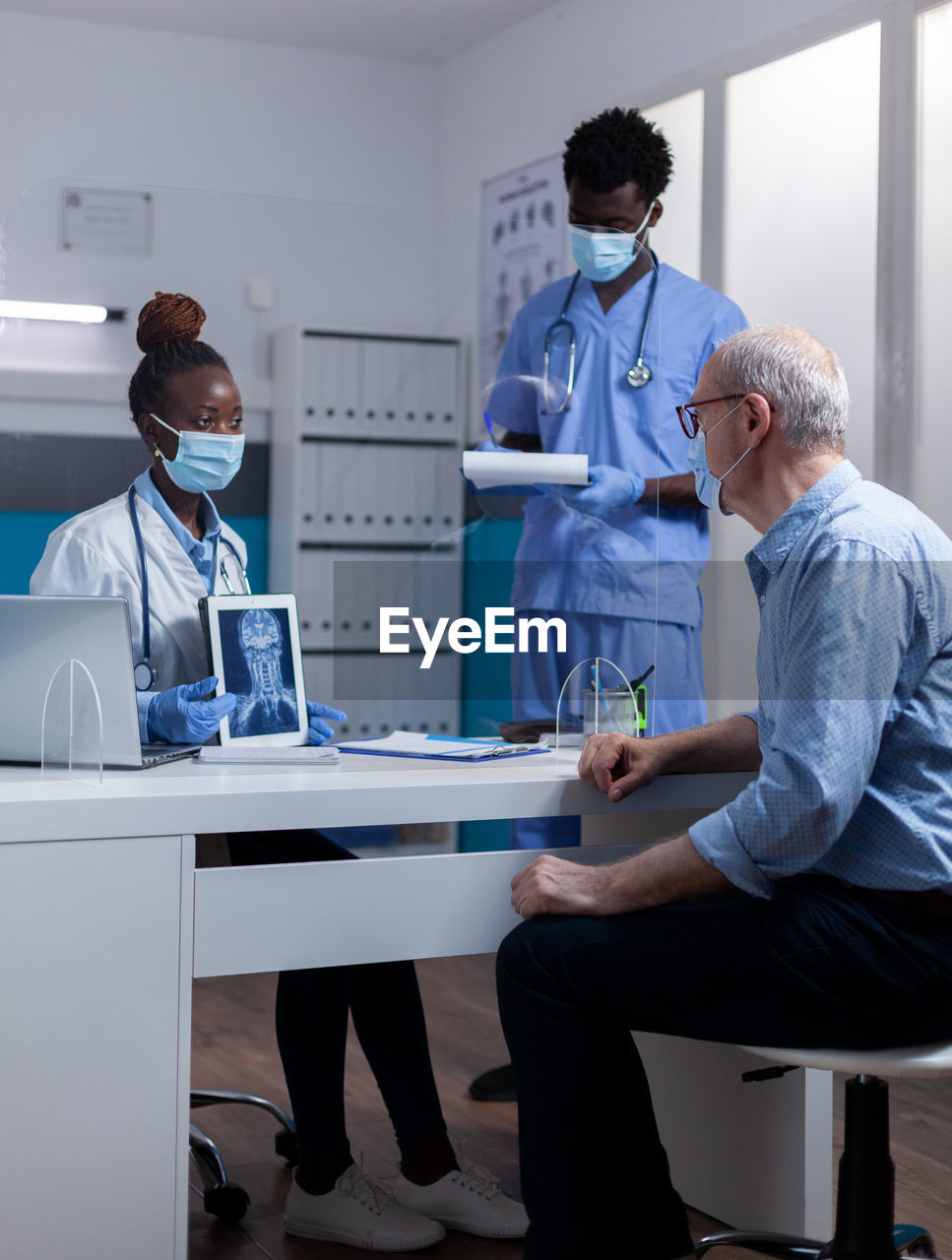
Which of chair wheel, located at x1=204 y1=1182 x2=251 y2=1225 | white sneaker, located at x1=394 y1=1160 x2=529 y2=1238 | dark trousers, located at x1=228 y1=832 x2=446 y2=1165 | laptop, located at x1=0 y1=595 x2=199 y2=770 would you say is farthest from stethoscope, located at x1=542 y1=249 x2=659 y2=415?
chair wheel, located at x1=204 y1=1182 x2=251 y2=1225

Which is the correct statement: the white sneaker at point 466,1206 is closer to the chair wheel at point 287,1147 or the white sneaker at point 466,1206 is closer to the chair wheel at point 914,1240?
the chair wheel at point 287,1147

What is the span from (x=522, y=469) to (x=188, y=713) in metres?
0.59

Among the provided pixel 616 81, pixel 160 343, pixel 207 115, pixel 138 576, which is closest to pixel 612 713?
pixel 138 576

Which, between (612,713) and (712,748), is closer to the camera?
(712,748)

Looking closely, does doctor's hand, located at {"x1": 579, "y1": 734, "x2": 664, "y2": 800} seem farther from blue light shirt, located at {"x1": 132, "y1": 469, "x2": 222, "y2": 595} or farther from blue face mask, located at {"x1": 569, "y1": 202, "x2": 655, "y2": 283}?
blue face mask, located at {"x1": 569, "y1": 202, "x2": 655, "y2": 283}

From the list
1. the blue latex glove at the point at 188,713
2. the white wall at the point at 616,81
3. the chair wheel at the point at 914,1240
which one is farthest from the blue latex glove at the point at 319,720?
the white wall at the point at 616,81

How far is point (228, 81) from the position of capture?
415cm

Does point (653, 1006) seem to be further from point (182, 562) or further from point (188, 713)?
point (182, 562)

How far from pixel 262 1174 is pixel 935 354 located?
2022 mm

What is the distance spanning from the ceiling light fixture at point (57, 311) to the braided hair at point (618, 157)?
101 cm

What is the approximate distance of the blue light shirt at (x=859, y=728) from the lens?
4.44 feet

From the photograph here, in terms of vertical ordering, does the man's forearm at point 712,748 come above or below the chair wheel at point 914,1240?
above

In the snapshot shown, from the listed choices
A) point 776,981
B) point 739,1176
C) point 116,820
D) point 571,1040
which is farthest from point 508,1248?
point 116,820

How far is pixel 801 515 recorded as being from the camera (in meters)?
1.52
